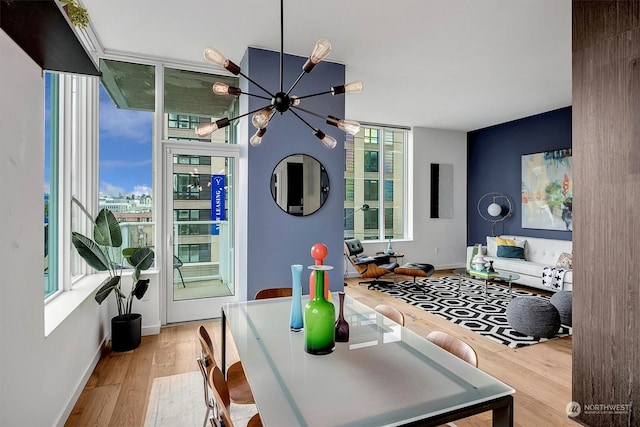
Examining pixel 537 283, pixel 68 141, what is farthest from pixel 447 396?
pixel 537 283

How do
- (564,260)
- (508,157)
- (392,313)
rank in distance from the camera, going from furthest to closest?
(508,157)
(564,260)
(392,313)

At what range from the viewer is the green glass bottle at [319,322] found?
1443 millimetres

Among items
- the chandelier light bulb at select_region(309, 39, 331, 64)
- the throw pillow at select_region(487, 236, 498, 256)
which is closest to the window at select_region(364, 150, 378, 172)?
the throw pillow at select_region(487, 236, 498, 256)

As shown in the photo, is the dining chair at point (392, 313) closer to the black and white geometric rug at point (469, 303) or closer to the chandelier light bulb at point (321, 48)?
the chandelier light bulb at point (321, 48)

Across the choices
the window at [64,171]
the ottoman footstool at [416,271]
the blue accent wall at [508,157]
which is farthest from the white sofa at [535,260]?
the window at [64,171]

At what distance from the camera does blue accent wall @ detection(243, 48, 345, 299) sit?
3613 millimetres

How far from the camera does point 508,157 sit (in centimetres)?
671

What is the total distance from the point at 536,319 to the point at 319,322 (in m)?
3.02

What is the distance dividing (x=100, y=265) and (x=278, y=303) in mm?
1712

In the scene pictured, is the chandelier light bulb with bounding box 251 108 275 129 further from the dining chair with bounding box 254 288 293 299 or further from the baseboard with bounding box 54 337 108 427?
the baseboard with bounding box 54 337 108 427

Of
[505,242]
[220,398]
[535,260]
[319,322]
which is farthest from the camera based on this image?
[505,242]

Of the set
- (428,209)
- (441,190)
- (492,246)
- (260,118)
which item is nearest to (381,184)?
(428,209)

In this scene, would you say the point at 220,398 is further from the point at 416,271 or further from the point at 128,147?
the point at 416,271

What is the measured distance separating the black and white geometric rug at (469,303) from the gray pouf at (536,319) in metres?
0.09
